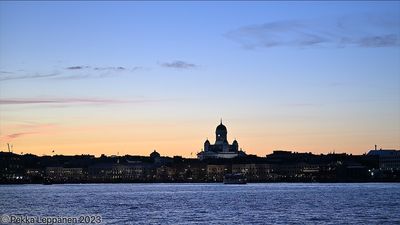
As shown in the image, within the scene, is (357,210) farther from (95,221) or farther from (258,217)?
(95,221)

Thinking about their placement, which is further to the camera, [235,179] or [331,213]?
[235,179]

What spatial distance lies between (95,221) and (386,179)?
15368 centimetres

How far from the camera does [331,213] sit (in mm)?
62438

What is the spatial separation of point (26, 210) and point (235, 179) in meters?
120

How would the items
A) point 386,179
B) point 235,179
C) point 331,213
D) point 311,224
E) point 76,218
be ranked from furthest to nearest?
point 386,179 < point 235,179 < point 331,213 < point 76,218 < point 311,224

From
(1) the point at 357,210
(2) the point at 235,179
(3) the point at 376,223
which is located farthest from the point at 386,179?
(3) the point at 376,223

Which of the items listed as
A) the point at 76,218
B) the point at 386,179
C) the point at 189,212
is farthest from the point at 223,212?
the point at 386,179

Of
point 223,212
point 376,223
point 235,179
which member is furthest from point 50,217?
point 235,179

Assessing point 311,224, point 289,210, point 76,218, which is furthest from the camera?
point 289,210

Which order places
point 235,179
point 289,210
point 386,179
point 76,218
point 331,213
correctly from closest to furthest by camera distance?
point 76,218 < point 331,213 < point 289,210 < point 235,179 < point 386,179

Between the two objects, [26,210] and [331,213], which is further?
[26,210]

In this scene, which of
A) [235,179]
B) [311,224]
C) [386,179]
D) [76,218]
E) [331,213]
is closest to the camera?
[311,224]

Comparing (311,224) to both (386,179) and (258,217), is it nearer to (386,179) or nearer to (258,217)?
(258,217)

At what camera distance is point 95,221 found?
176ft
